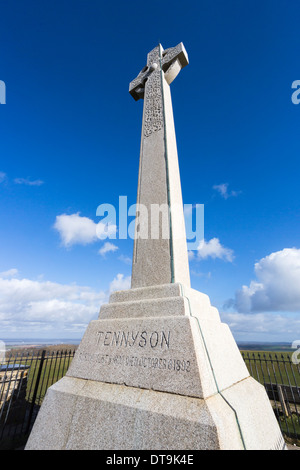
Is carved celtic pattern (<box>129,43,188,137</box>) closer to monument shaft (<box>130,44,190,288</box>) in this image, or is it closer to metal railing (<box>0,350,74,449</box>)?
monument shaft (<box>130,44,190,288</box>)

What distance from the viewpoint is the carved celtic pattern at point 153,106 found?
5.29m

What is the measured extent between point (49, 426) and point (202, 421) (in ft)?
6.49

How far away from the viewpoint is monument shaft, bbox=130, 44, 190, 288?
12.4ft

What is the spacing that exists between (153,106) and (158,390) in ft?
19.8

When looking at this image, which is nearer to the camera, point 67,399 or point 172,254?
point 67,399

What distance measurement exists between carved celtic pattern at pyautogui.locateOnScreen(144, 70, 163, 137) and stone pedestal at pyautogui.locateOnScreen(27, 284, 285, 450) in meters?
4.02

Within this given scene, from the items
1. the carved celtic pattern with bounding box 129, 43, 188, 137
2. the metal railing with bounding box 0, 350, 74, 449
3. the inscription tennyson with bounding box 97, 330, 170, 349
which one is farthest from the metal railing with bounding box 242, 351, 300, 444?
the carved celtic pattern with bounding box 129, 43, 188, 137

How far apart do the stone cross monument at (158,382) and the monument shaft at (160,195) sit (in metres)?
0.03

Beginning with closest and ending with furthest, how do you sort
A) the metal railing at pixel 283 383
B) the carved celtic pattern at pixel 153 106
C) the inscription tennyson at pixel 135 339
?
the inscription tennyson at pixel 135 339
the metal railing at pixel 283 383
the carved celtic pattern at pixel 153 106

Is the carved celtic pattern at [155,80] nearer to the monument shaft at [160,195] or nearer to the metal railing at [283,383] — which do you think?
the monument shaft at [160,195]

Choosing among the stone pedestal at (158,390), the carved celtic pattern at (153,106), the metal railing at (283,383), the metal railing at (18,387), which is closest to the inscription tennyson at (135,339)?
the stone pedestal at (158,390)
